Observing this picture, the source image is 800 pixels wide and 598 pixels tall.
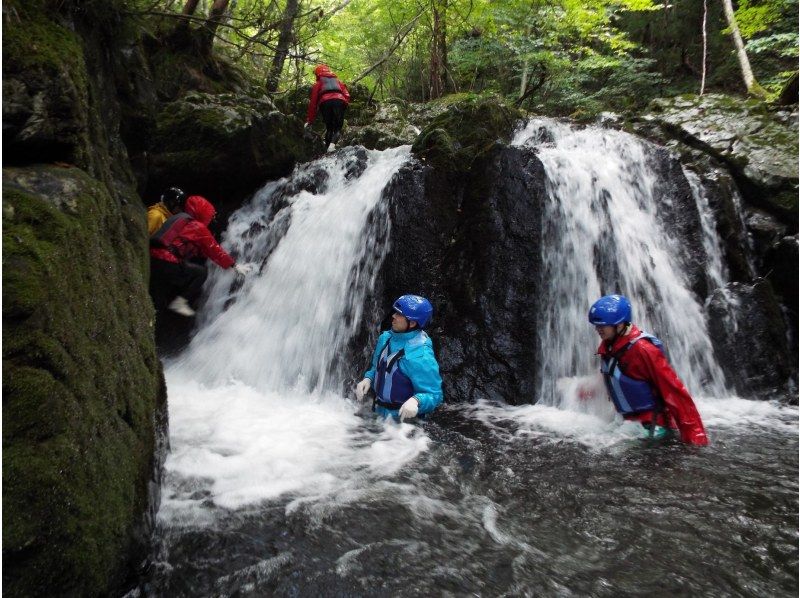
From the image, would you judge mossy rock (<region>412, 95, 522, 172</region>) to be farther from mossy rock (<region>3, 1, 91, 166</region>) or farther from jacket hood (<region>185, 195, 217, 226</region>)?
mossy rock (<region>3, 1, 91, 166</region>)

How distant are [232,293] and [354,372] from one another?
8.92 feet

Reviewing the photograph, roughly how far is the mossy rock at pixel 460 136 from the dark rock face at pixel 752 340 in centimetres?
449

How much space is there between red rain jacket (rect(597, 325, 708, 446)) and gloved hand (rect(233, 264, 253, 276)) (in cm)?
543

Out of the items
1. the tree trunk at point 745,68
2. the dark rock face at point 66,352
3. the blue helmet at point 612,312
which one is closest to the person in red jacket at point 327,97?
the dark rock face at point 66,352

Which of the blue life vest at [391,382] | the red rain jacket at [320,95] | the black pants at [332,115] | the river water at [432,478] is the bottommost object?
the river water at [432,478]

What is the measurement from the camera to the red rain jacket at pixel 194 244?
7043 mm

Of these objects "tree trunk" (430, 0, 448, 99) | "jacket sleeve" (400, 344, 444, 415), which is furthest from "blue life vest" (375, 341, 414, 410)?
"tree trunk" (430, 0, 448, 99)

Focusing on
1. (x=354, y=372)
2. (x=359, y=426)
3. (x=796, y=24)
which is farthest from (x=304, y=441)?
(x=796, y=24)

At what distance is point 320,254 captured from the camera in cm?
805

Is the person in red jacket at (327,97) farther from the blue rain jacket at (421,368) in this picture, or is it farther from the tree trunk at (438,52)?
the blue rain jacket at (421,368)

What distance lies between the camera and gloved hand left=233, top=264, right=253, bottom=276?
756 centimetres

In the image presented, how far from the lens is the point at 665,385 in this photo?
4.74 metres

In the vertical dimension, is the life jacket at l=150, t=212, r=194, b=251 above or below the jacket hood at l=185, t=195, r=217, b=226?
below

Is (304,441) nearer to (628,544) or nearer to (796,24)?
(628,544)
